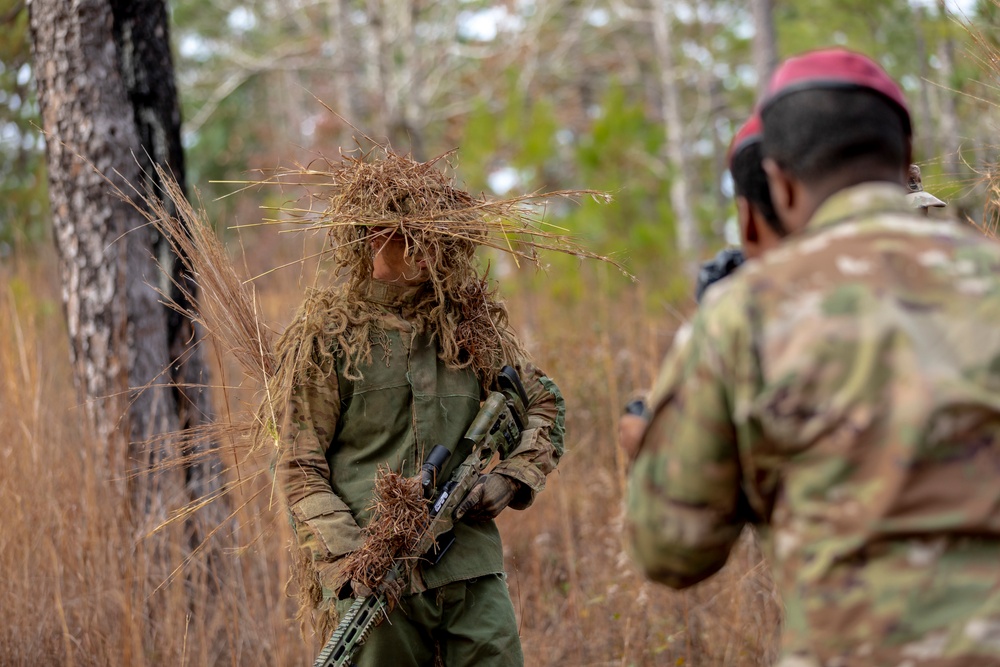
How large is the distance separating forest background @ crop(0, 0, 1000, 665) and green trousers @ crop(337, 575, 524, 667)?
0.55m

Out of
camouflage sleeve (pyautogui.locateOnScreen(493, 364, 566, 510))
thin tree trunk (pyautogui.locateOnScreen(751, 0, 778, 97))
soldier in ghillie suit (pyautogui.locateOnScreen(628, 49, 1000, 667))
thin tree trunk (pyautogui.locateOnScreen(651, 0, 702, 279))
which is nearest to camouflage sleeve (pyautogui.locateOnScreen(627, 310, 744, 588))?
soldier in ghillie suit (pyautogui.locateOnScreen(628, 49, 1000, 667))

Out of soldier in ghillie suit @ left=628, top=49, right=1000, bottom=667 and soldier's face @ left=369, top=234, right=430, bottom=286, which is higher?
soldier's face @ left=369, top=234, right=430, bottom=286

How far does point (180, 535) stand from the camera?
3551mm

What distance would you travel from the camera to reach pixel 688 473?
134 cm

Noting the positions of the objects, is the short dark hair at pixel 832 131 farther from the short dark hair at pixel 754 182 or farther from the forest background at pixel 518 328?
the forest background at pixel 518 328

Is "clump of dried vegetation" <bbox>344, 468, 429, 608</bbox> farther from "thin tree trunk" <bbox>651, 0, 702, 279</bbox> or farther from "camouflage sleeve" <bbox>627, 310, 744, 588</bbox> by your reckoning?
"thin tree trunk" <bbox>651, 0, 702, 279</bbox>

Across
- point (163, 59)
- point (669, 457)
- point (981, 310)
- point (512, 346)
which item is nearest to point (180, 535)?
point (512, 346)

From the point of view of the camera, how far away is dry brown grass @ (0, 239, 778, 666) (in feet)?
10.9

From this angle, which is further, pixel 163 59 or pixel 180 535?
pixel 163 59

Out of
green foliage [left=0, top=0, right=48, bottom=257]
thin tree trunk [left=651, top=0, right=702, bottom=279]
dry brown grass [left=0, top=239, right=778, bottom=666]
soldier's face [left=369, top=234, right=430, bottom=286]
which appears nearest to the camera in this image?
soldier's face [left=369, top=234, right=430, bottom=286]

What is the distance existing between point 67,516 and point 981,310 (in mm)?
3310

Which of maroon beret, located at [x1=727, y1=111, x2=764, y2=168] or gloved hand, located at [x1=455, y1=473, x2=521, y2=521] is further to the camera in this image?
gloved hand, located at [x1=455, y1=473, x2=521, y2=521]

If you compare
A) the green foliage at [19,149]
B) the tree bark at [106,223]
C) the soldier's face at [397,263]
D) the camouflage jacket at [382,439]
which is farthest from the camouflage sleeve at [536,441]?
the green foliage at [19,149]

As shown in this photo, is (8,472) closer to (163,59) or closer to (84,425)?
(84,425)
